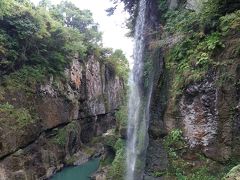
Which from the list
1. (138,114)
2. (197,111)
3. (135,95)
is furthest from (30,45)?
(197,111)

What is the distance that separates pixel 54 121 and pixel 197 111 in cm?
1305

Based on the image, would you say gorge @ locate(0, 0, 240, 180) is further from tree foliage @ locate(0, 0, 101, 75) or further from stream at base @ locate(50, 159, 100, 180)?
stream at base @ locate(50, 159, 100, 180)

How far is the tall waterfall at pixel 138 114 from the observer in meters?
12.8

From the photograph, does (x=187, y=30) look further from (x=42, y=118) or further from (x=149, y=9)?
(x=42, y=118)

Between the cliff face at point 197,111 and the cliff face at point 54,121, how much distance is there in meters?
7.70

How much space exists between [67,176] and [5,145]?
5.68m

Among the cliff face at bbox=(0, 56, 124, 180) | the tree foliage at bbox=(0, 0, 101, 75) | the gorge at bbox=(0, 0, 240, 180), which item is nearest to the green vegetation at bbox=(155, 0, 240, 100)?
the gorge at bbox=(0, 0, 240, 180)

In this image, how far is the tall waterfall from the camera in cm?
1278

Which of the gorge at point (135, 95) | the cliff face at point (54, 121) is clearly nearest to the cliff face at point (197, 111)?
the gorge at point (135, 95)

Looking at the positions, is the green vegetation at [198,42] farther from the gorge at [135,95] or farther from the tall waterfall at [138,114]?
the tall waterfall at [138,114]

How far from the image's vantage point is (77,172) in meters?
20.1

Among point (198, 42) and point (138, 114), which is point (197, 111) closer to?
point (198, 42)

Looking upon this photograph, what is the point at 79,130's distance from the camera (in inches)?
939

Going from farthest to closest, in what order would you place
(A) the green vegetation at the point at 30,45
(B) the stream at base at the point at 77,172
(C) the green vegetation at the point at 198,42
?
(B) the stream at base at the point at 77,172 → (A) the green vegetation at the point at 30,45 → (C) the green vegetation at the point at 198,42
